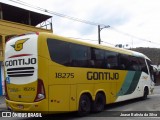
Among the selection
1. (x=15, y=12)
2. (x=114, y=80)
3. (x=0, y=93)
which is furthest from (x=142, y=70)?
(x=15, y=12)

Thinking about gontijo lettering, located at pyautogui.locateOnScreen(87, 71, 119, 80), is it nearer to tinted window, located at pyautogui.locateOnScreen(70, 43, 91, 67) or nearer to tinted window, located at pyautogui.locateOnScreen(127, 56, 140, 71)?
tinted window, located at pyautogui.locateOnScreen(70, 43, 91, 67)

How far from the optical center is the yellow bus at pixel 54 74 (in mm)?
11805

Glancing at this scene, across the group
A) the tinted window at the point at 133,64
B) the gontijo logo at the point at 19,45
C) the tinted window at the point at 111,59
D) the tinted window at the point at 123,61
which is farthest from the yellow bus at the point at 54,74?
the tinted window at the point at 133,64

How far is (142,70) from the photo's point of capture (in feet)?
68.9

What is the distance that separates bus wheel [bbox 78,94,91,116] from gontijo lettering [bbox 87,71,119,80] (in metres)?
0.89

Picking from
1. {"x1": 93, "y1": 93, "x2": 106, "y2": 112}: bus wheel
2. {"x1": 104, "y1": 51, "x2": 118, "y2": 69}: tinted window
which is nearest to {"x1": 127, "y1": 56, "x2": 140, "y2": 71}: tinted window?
{"x1": 104, "y1": 51, "x2": 118, "y2": 69}: tinted window

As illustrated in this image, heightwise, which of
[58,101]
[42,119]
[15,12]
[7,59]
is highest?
[15,12]

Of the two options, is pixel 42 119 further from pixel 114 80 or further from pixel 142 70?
pixel 142 70

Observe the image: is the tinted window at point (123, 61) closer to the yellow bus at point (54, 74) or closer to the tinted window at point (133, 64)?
the tinted window at point (133, 64)

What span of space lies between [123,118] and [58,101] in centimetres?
278

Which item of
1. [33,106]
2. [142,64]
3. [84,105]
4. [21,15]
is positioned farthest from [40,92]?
[21,15]

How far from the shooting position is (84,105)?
13.9 meters

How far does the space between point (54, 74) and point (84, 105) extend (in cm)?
244

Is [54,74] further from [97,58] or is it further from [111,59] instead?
Answer: [111,59]
